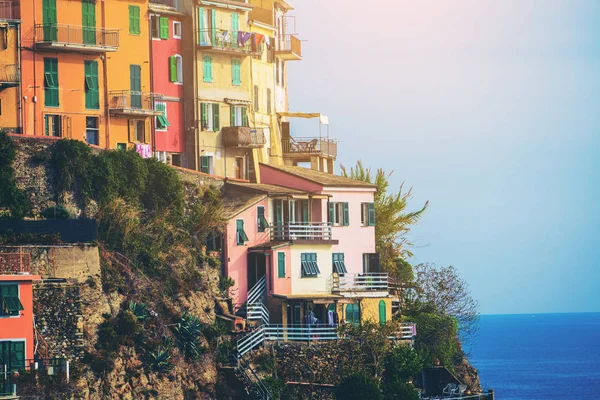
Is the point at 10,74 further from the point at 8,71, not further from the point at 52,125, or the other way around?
the point at 52,125

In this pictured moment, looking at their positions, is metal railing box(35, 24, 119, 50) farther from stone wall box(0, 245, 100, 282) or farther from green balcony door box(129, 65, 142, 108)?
stone wall box(0, 245, 100, 282)

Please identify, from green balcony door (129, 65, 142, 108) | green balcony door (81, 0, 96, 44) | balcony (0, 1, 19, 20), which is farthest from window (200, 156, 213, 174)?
balcony (0, 1, 19, 20)

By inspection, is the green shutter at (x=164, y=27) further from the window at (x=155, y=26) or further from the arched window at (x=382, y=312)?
the arched window at (x=382, y=312)

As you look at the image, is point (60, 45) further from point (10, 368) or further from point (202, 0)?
point (10, 368)

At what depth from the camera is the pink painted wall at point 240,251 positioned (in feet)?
246

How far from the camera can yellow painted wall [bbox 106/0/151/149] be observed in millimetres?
78500

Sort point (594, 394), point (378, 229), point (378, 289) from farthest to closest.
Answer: point (594, 394) < point (378, 229) < point (378, 289)

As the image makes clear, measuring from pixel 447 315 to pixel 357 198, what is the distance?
882cm

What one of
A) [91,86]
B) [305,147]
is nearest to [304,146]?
[305,147]

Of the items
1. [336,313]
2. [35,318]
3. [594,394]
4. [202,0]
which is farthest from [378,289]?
[594,394]

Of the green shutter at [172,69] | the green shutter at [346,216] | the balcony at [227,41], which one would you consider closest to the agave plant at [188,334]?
the green shutter at [346,216]

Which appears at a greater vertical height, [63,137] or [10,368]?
[63,137]

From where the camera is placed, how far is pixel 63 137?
7394cm

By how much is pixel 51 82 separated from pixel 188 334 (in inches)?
636
